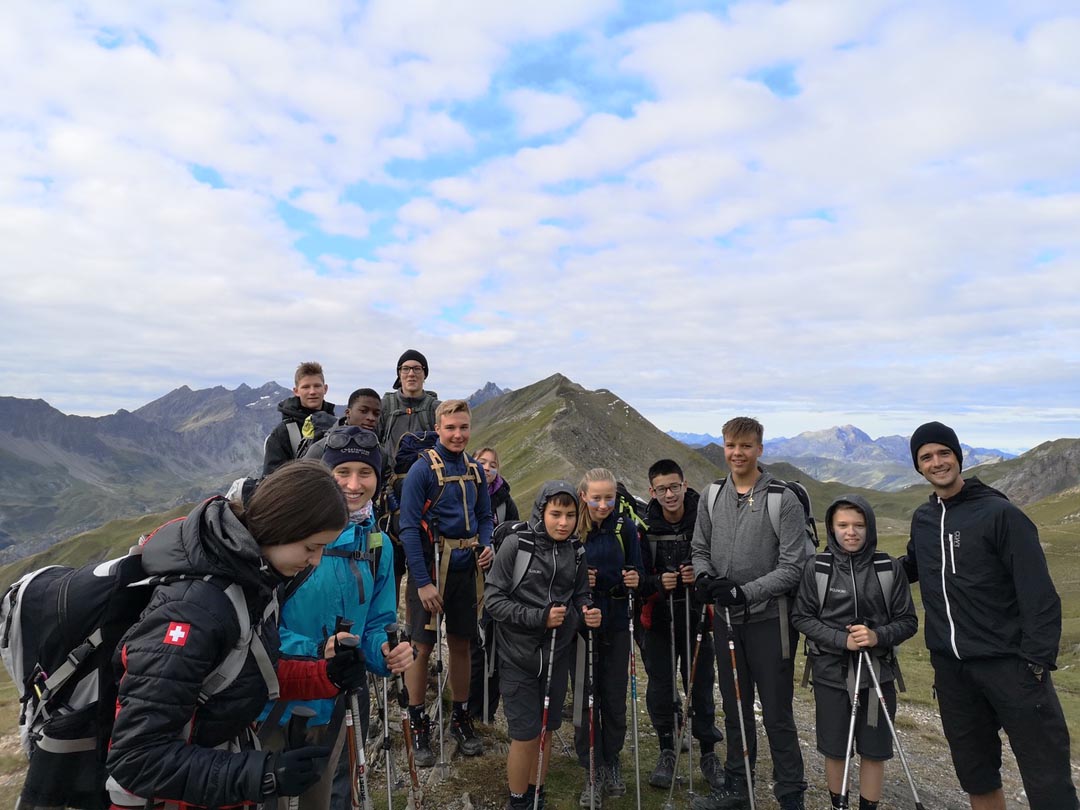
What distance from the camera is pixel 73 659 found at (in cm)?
320

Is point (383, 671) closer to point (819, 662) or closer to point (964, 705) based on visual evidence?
point (819, 662)

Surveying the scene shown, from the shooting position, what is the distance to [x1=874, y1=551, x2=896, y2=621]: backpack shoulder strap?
6.82 m

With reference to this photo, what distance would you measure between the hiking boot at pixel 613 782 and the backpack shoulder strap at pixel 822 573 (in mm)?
3372

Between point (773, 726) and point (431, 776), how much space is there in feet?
14.4

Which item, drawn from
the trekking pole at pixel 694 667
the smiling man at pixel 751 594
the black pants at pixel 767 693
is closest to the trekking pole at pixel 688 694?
the trekking pole at pixel 694 667

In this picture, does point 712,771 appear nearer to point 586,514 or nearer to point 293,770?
point 586,514

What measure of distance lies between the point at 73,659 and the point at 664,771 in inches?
290

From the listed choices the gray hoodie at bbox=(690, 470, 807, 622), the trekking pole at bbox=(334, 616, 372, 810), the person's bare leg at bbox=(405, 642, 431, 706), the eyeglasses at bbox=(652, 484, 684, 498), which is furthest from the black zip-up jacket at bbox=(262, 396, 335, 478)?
the gray hoodie at bbox=(690, 470, 807, 622)

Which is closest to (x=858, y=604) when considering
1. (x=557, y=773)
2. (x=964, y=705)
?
(x=964, y=705)

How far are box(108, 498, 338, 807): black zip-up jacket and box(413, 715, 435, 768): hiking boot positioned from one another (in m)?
5.45

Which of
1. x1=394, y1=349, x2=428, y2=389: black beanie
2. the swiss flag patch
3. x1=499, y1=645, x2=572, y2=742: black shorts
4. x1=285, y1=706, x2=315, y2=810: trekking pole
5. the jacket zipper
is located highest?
x1=394, y1=349, x2=428, y2=389: black beanie

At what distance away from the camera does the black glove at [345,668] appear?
4516 millimetres

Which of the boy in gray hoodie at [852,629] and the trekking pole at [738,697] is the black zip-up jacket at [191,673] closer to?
the trekking pole at [738,697]

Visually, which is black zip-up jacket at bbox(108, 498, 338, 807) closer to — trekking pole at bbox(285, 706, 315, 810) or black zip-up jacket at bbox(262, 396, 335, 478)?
trekking pole at bbox(285, 706, 315, 810)
